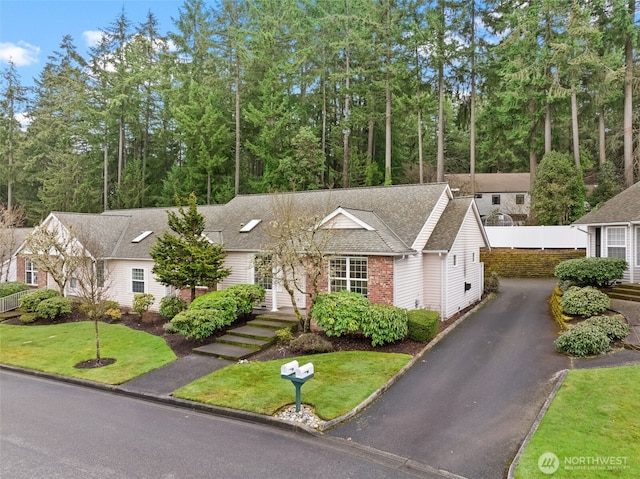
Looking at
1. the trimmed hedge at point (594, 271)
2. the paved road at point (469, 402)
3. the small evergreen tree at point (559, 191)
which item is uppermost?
the small evergreen tree at point (559, 191)

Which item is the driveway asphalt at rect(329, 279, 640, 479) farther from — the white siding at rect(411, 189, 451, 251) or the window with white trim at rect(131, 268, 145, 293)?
the window with white trim at rect(131, 268, 145, 293)

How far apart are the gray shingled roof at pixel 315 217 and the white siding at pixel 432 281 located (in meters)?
1.42

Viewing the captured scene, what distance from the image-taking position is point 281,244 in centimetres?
1308

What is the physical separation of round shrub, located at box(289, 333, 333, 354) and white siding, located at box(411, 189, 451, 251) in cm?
504

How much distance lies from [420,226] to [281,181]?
57.2 ft

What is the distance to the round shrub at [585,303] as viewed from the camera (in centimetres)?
1293

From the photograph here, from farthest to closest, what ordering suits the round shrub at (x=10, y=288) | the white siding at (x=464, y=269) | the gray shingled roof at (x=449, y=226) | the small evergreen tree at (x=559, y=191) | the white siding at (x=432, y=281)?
the small evergreen tree at (x=559, y=191) → the round shrub at (x=10, y=288) → the white siding at (x=464, y=269) → the white siding at (x=432, y=281) → the gray shingled roof at (x=449, y=226)

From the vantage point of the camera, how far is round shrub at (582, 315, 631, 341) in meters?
11.0

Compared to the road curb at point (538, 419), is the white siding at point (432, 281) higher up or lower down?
higher up

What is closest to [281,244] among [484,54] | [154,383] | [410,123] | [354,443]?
[154,383]

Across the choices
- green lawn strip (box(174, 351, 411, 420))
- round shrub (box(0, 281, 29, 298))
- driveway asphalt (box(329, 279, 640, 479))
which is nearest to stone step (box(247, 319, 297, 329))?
green lawn strip (box(174, 351, 411, 420))

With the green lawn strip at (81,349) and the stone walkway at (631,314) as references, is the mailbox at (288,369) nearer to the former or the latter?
the green lawn strip at (81,349)

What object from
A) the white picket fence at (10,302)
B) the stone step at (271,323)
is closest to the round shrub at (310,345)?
the stone step at (271,323)

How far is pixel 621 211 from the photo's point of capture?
56.1 feet
